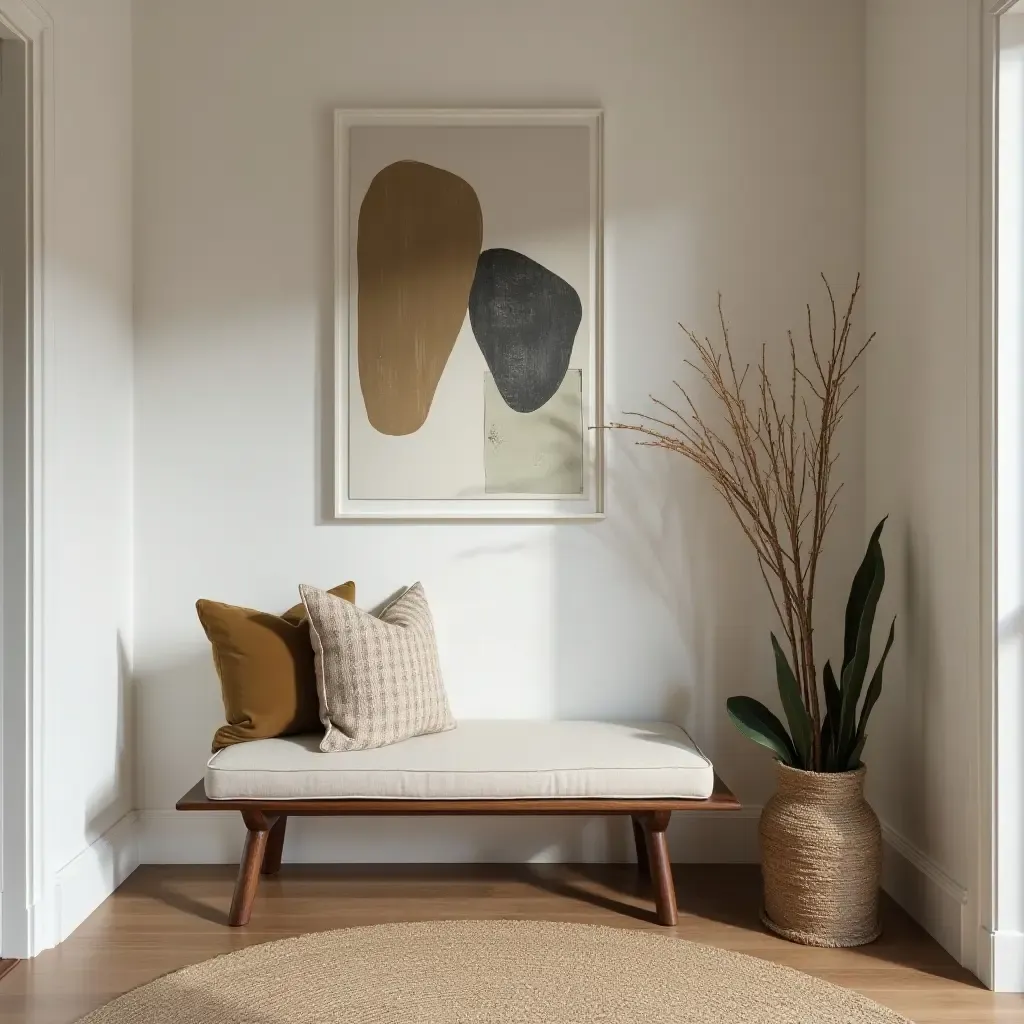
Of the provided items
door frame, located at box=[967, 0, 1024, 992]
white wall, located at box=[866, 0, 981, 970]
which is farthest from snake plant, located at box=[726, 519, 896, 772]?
door frame, located at box=[967, 0, 1024, 992]

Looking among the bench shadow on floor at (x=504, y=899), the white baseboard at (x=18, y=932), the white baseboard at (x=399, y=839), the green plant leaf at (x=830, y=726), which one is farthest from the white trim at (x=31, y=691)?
the green plant leaf at (x=830, y=726)

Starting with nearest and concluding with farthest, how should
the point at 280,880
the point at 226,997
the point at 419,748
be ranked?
the point at 226,997, the point at 419,748, the point at 280,880

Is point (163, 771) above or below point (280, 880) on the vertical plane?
above

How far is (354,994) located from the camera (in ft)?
7.00

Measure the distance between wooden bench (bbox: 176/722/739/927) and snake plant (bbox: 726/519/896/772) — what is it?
0.20 m

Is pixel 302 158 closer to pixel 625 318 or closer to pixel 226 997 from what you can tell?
pixel 625 318

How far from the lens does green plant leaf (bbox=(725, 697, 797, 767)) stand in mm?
2602

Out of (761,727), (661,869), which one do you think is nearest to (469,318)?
(761,727)

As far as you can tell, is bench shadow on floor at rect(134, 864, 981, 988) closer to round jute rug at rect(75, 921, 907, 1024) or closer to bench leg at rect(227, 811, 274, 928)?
bench leg at rect(227, 811, 274, 928)

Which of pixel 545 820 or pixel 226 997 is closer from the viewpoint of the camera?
pixel 226 997

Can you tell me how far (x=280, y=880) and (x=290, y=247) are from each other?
1.88 metres

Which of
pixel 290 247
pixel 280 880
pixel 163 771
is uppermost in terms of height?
pixel 290 247

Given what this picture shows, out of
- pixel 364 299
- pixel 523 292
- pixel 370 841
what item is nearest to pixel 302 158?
pixel 364 299

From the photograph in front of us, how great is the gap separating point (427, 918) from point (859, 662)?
4.27 ft
